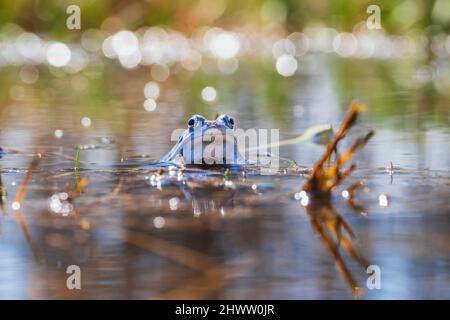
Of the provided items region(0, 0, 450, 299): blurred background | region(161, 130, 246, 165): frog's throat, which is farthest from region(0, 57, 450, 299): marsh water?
region(161, 130, 246, 165): frog's throat

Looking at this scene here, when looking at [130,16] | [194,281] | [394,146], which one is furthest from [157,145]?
[130,16]

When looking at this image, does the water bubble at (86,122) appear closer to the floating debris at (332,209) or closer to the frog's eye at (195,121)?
the frog's eye at (195,121)

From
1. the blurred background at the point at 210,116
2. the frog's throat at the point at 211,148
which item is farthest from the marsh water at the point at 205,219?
the frog's throat at the point at 211,148

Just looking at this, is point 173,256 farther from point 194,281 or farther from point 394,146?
point 394,146

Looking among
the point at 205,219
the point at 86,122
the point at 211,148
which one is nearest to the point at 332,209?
the point at 205,219

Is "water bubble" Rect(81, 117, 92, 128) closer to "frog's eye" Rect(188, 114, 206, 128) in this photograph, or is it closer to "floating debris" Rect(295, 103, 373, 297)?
"frog's eye" Rect(188, 114, 206, 128)
